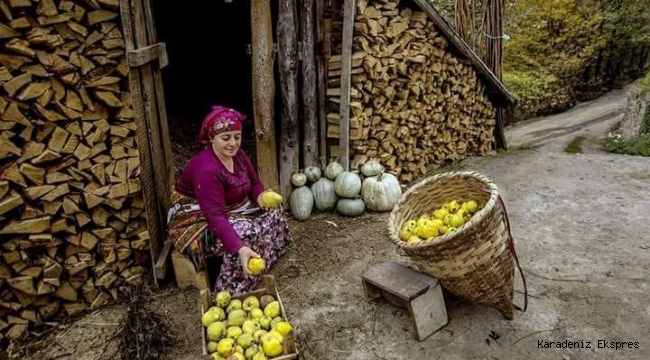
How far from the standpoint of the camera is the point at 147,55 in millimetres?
3215

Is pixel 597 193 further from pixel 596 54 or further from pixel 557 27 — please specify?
pixel 596 54

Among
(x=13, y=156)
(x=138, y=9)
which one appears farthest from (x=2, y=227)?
(x=138, y=9)

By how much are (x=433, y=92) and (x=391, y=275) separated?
3134mm

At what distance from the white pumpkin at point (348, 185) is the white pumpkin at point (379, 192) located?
0.10 meters

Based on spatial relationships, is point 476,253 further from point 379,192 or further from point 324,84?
point 324,84

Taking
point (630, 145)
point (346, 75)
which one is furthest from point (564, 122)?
point (346, 75)

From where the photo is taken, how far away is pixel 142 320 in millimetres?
2930

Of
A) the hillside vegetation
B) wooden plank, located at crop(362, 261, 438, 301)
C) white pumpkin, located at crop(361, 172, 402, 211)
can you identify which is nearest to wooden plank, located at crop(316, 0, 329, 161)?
white pumpkin, located at crop(361, 172, 402, 211)

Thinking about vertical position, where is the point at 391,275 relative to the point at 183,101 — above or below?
below

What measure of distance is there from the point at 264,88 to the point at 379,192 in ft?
5.06

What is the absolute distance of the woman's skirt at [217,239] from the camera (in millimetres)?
A: 3132

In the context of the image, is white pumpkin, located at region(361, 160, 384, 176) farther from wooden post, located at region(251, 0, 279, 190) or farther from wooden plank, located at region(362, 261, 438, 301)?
wooden plank, located at region(362, 261, 438, 301)

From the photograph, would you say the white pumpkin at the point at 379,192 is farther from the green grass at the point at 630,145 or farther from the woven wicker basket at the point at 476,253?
the green grass at the point at 630,145

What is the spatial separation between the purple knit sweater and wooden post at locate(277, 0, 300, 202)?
1.19 m
